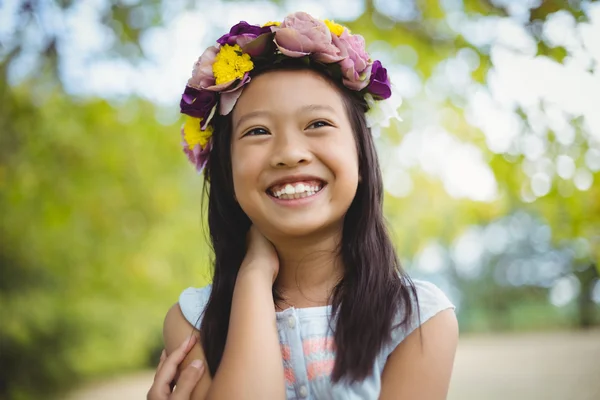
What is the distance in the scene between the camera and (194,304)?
1888 mm

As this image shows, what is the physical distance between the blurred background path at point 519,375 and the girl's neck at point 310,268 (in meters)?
6.35

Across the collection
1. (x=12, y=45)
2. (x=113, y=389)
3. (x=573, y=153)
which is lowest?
(x=113, y=389)

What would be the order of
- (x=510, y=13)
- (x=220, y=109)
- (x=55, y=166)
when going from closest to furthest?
(x=220, y=109), (x=510, y=13), (x=55, y=166)

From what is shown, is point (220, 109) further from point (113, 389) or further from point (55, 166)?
point (113, 389)

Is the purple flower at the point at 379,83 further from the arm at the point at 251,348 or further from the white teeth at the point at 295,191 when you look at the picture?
the arm at the point at 251,348

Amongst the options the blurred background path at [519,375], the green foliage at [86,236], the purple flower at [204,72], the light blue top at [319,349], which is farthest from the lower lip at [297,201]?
the blurred background path at [519,375]

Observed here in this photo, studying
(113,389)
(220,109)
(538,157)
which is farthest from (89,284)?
(220,109)

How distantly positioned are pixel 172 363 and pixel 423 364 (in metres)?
0.67

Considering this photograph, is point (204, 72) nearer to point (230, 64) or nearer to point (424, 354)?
point (230, 64)

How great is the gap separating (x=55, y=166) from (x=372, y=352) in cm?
412

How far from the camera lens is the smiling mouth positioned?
5.44 ft

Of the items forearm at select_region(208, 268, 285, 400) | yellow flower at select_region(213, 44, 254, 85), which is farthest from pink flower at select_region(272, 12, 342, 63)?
forearm at select_region(208, 268, 285, 400)

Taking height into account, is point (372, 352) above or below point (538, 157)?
below

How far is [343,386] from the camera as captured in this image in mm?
1631
